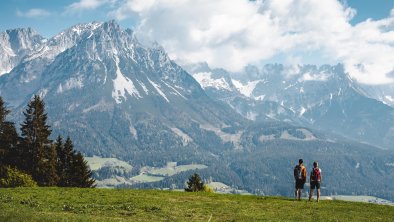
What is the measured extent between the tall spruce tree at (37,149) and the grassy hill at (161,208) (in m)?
35.6

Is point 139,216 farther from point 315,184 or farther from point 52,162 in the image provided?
point 52,162

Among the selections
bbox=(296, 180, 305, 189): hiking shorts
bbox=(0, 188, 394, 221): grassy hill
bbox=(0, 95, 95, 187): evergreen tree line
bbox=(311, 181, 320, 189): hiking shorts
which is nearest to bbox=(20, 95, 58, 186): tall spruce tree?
bbox=(0, 95, 95, 187): evergreen tree line

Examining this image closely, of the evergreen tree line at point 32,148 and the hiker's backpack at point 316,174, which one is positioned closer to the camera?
the hiker's backpack at point 316,174

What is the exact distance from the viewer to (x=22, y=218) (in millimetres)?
32562

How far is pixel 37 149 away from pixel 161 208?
51.6 meters

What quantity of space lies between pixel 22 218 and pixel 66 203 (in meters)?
10.8

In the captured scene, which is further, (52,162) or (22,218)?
(52,162)

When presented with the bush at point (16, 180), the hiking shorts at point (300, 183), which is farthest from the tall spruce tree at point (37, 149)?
the hiking shorts at point (300, 183)

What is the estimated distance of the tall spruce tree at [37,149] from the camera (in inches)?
3388

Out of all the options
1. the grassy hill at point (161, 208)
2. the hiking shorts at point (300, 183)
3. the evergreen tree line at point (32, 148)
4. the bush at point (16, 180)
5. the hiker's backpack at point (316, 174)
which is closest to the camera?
the grassy hill at point (161, 208)

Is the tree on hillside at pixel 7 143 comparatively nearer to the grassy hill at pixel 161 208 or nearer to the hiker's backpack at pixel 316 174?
the grassy hill at pixel 161 208

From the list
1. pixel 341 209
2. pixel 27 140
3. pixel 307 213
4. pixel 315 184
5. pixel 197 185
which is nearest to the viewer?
pixel 307 213

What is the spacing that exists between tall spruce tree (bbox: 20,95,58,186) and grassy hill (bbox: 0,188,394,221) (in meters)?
35.6

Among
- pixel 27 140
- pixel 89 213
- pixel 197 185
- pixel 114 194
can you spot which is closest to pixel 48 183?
pixel 27 140
